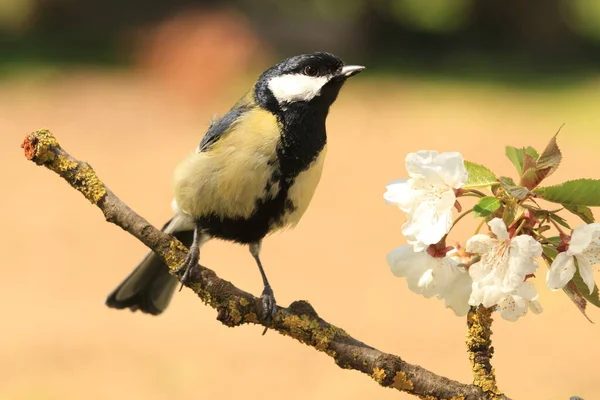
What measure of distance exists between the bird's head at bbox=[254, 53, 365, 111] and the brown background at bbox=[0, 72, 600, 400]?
10.0ft

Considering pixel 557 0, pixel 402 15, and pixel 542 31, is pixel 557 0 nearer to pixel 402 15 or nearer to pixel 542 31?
pixel 542 31

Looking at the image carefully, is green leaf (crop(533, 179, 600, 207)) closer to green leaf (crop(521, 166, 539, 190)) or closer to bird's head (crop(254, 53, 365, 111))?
green leaf (crop(521, 166, 539, 190))

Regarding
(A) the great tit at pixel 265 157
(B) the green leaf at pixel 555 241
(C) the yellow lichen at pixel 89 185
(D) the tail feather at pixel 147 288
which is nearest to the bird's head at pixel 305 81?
(A) the great tit at pixel 265 157

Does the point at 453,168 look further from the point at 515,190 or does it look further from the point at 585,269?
the point at 585,269

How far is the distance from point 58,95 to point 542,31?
303 inches

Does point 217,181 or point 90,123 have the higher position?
point 90,123

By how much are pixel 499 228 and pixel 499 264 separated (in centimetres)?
6

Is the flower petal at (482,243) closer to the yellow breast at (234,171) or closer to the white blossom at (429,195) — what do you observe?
the white blossom at (429,195)

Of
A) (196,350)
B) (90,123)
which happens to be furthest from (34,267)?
(90,123)

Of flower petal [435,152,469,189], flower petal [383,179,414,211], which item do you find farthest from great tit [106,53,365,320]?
flower petal [435,152,469,189]

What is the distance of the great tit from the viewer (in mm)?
2814

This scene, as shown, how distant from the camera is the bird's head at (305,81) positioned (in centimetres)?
289

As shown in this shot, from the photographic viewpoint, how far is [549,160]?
4.95ft

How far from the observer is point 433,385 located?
1764 millimetres
